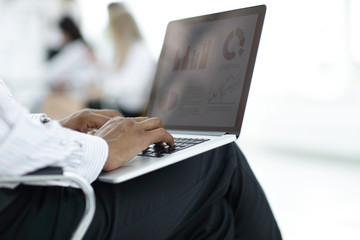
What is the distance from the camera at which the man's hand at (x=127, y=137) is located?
85 centimetres

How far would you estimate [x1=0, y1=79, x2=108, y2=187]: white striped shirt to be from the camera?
749 millimetres

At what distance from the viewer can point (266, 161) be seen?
11.0 ft

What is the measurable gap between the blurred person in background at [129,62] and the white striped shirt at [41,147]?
8.32 feet

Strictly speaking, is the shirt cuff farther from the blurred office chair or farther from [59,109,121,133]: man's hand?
[59,109,121,133]: man's hand

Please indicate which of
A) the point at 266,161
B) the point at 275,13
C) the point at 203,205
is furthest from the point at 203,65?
the point at 275,13

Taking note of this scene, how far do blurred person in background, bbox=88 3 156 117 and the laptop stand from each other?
199cm

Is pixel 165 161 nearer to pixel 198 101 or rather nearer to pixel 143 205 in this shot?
pixel 143 205

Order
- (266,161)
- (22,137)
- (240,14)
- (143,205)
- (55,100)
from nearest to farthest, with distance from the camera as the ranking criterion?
(22,137) → (143,205) → (240,14) → (266,161) → (55,100)

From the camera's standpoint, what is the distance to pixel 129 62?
352 cm

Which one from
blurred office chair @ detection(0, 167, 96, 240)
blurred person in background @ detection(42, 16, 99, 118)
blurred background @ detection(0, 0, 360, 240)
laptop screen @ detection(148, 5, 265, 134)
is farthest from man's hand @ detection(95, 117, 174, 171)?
blurred person in background @ detection(42, 16, 99, 118)

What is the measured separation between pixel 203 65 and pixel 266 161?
2.23m

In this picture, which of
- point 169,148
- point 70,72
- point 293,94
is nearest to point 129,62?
point 70,72

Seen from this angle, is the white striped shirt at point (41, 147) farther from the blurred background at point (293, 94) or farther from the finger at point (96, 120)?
the blurred background at point (293, 94)

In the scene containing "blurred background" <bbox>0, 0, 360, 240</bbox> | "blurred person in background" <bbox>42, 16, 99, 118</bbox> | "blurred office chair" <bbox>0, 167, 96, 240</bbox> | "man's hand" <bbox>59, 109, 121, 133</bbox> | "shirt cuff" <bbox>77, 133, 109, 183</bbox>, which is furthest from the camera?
"blurred person in background" <bbox>42, 16, 99, 118</bbox>
